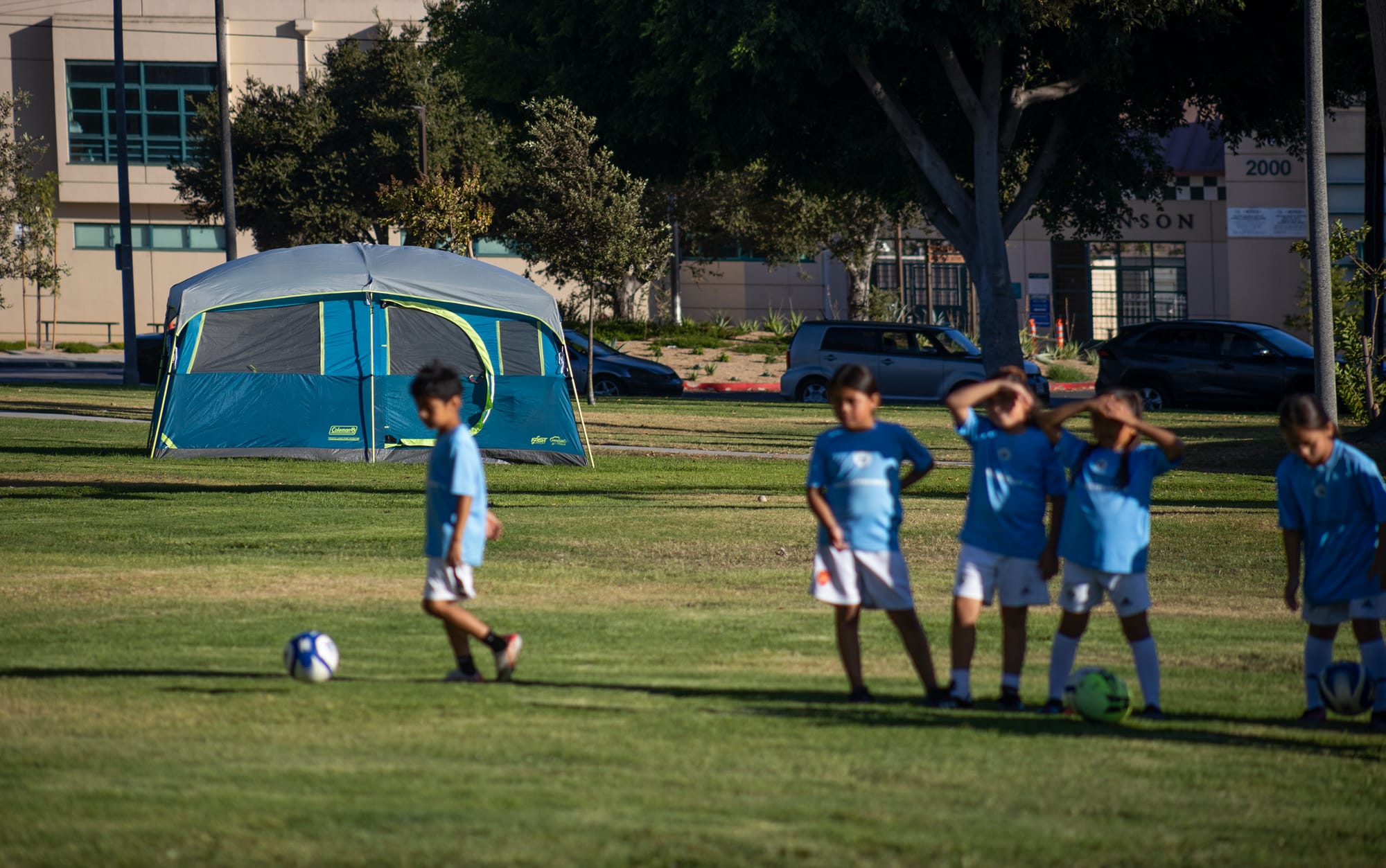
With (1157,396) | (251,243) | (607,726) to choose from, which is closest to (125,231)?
(1157,396)

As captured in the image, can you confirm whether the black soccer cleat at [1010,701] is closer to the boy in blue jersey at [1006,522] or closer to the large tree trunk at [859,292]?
the boy in blue jersey at [1006,522]

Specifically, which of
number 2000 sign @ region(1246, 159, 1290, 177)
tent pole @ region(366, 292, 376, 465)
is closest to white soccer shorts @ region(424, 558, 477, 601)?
tent pole @ region(366, 292, 376, 465)

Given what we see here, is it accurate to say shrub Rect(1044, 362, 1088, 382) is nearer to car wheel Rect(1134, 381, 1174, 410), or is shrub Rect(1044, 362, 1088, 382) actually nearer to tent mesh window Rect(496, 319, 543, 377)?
car wheel Rect(1134, 381, 1174, 410)

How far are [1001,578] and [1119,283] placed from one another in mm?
49229

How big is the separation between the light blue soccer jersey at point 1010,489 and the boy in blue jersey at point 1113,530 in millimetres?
133

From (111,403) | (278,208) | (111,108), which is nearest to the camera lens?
(111,403)

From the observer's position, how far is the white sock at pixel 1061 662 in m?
6.60

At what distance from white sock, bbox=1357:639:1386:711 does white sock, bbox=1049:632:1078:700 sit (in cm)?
128

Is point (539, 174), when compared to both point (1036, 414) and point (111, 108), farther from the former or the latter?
point (111, 108)

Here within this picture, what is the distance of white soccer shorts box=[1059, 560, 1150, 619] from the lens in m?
6.39

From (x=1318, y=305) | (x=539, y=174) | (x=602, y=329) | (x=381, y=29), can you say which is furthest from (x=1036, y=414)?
(x=381, y=29)

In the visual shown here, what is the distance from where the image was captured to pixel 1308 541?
6.70 m

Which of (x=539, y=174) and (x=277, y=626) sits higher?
(x=539, y=174)

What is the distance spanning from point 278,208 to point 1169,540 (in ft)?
126
